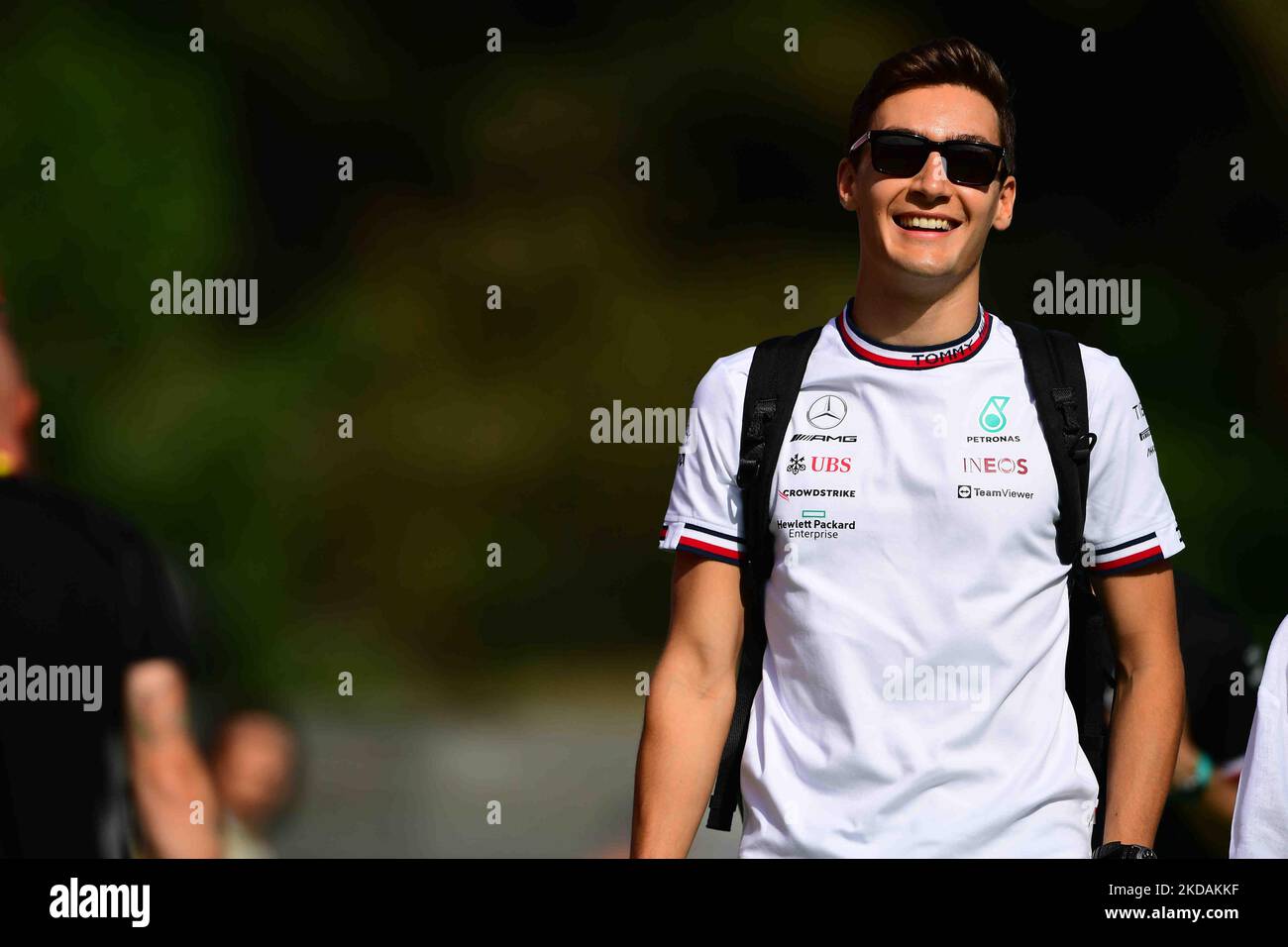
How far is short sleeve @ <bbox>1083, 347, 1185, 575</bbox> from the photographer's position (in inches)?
116

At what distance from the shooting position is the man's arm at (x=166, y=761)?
543cm

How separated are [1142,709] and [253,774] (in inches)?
135

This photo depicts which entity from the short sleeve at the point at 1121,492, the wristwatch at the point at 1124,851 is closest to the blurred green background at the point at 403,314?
the short sleeve at the point at 1121,492

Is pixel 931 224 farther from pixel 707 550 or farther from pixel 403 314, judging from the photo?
pixel 403 314

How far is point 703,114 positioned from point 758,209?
356mm

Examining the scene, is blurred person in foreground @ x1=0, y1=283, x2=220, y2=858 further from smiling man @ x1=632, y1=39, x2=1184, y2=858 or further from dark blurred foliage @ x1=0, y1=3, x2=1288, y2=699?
smiling man @ x1=632, y1=39, x2=1184, y2=858

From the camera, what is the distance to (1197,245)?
17.0 feet

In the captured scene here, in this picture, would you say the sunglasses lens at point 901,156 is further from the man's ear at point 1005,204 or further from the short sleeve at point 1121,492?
the short sleeve at point 1121,492

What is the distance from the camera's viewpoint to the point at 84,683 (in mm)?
5250

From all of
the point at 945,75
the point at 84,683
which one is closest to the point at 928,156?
the point at 945,75

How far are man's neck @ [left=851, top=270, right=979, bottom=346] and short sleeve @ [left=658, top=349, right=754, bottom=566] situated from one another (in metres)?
0.26
